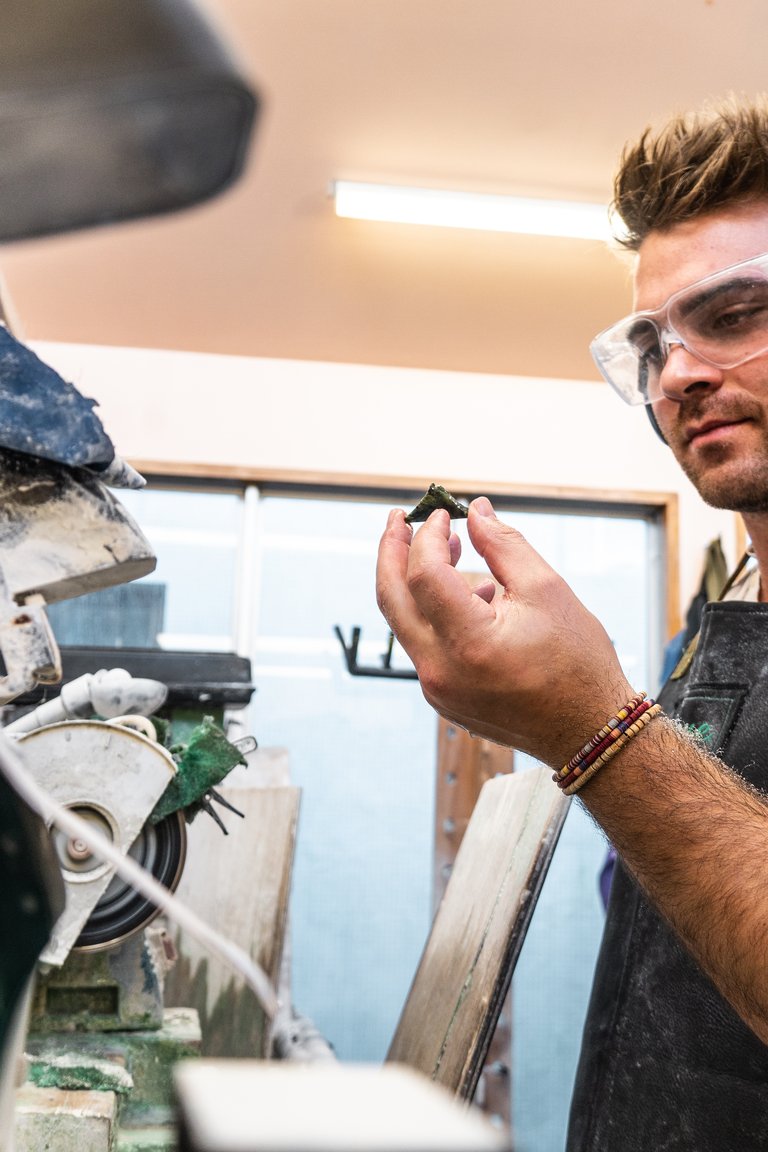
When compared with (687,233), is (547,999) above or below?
below

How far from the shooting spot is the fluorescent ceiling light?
372 centimetres

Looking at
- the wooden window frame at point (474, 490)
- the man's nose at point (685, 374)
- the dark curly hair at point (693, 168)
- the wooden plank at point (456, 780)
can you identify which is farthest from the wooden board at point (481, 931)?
the wooden window frame at point (474, 490)

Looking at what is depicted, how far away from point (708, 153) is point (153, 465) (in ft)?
12.1

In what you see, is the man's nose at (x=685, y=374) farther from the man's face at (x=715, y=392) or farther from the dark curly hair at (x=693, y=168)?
the dark curly hair at (x=693, y=168)

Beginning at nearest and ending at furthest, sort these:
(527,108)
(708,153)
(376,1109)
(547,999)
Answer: (376,1109), (708,153), (527,108), (547,999)

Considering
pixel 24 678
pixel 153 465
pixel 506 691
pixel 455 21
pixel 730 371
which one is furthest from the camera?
pixel 153 465

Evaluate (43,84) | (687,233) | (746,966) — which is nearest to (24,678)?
(43,84)

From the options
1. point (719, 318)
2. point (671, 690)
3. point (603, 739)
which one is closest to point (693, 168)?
point (719, 318)

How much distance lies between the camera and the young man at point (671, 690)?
899 millimetres

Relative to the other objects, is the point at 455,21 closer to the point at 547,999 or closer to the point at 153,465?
the point at 153,465

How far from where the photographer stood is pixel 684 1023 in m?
1.25

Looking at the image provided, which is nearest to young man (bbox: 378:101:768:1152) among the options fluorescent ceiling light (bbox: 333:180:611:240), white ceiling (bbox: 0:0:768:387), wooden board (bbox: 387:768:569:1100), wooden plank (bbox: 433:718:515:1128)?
wooden board (bbox: 387:768:569:1100)

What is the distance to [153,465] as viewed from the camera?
4855 millimetres

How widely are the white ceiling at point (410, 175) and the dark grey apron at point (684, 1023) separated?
183 centimetres
